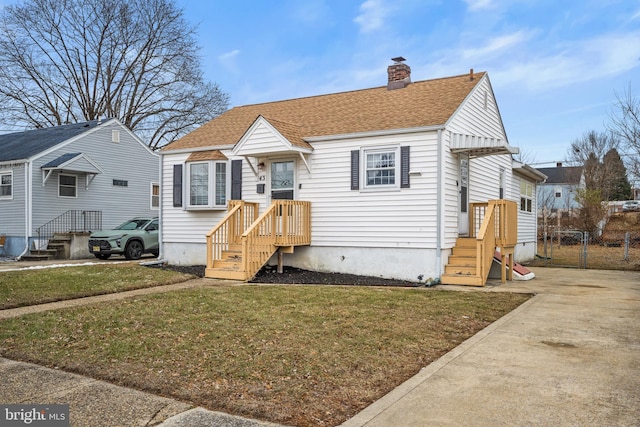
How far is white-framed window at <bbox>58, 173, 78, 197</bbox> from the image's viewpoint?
19578 mm

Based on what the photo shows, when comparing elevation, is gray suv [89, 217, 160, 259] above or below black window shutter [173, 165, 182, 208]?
below

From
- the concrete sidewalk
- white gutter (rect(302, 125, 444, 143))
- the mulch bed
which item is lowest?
the mulch bed

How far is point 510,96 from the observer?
2083 cm

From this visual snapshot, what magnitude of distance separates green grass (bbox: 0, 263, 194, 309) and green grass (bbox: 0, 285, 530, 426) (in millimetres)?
1558

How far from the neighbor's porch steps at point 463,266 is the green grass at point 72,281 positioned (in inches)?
233

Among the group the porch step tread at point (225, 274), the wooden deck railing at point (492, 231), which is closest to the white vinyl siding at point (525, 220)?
the wooden deck railing at point (492, 231)

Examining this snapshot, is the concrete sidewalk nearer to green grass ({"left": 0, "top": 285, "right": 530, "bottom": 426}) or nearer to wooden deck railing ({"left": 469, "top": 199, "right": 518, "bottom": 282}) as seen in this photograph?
green grass ({"left": 0, "top": 285, "right": 530, "bottom": 426})

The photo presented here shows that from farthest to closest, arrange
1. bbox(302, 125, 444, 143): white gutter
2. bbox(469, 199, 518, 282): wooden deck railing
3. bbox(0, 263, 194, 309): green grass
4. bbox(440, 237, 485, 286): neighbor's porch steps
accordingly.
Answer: bbox(302, 125, 444, 143): white gutter → bbox(440, 237, 485, 286): neighbor's porch steps → bbox(469, 199, 518, 282): wooden deck railing → bbox(0, 263, 194, 309): green grass

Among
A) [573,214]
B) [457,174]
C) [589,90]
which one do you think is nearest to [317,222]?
[457,174]

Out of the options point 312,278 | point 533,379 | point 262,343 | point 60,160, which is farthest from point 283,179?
point 60,160

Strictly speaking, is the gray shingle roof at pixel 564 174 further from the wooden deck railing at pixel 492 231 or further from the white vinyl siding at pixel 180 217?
the white vinyl siding at pixel 180 217

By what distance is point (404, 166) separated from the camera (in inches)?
452

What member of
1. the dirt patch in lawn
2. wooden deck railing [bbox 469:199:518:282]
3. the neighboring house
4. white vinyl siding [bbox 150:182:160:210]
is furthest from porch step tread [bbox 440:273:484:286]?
the neighboring house

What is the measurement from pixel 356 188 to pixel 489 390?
27.2 feet
